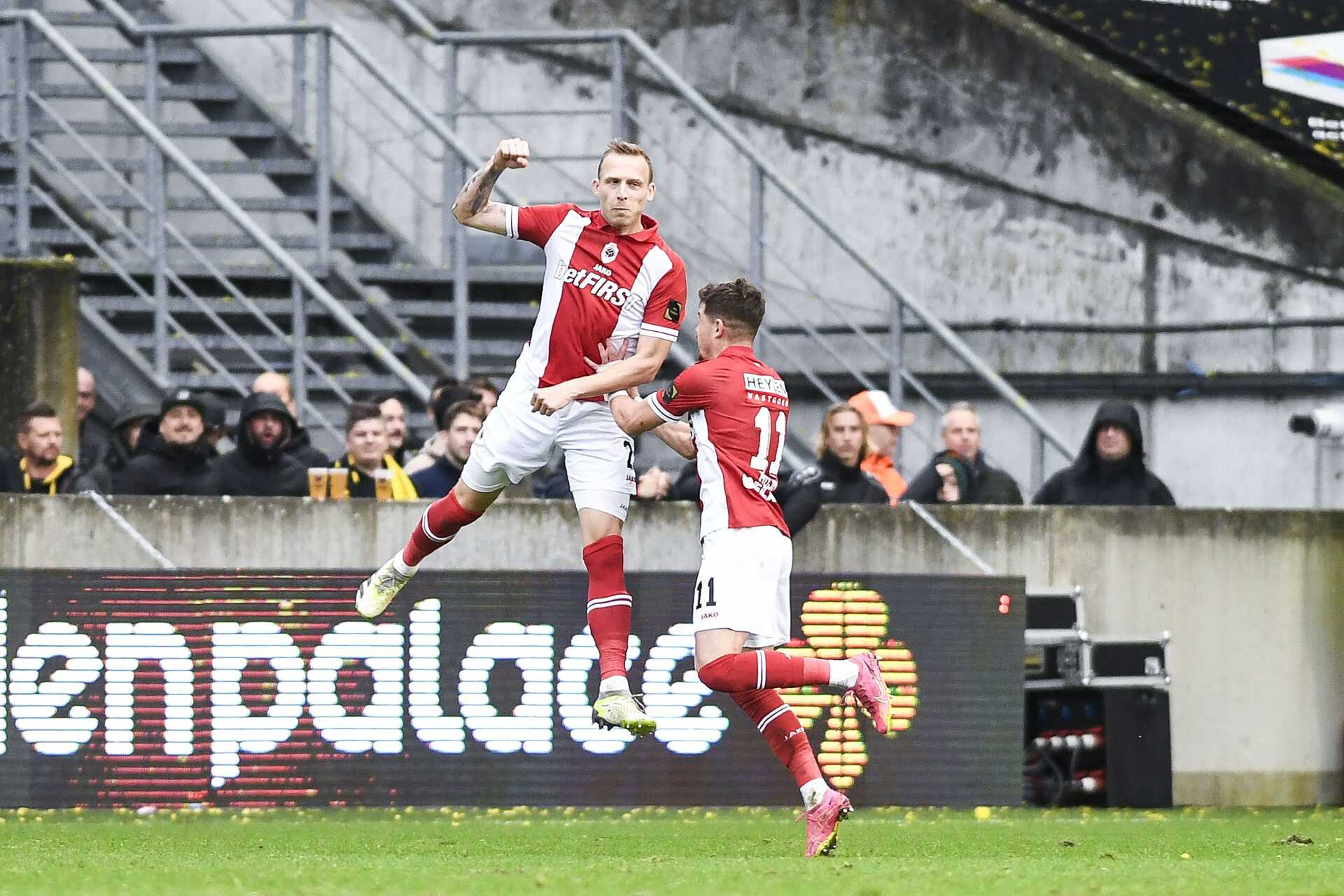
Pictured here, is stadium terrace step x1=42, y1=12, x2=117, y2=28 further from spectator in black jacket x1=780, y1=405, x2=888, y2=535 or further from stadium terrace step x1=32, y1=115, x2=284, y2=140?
spectator in black jacket x1=780, y1=405, x2=888, y2=535

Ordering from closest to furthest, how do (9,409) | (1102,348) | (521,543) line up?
1. (521,543)
2. (9,409)
3. (1102,348)

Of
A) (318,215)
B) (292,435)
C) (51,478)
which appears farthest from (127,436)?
(318,215)

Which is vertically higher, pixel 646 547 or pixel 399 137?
pixel 399 137

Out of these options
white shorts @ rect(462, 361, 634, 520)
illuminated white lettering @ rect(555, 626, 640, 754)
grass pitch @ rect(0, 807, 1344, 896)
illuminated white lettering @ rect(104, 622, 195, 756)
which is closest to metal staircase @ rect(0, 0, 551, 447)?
illuminated white lettering @ rect(104, 622, 195, 756)

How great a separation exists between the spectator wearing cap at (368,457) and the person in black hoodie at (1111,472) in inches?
148

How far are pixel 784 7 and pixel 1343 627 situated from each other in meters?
7.45

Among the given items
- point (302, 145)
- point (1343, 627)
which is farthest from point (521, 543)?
point (302, 145)

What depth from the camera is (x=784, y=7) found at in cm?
1934

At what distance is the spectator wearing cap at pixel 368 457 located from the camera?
43.5ft

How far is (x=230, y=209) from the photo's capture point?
15.9 m

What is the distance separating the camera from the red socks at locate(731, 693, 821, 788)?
9906mm

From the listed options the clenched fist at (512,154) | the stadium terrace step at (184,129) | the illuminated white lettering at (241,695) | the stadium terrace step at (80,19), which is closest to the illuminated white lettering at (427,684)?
the illuminated white lettering at (241,695)

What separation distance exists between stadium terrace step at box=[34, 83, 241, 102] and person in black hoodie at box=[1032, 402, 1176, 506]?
7.41 m

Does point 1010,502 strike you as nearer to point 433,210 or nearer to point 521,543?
point 521,543
